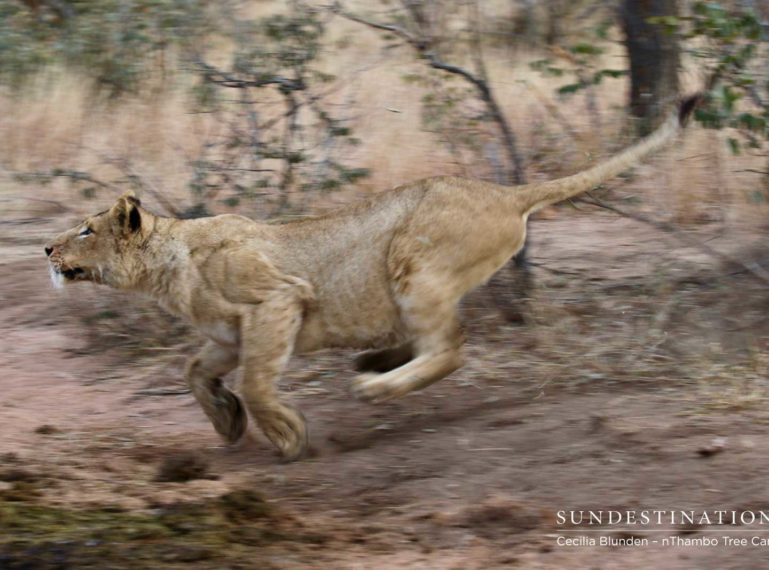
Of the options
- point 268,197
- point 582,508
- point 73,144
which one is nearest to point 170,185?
point 268,197

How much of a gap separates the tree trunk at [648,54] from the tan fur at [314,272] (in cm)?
→ 159

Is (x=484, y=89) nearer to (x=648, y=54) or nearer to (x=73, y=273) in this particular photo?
(x=648, y=54)

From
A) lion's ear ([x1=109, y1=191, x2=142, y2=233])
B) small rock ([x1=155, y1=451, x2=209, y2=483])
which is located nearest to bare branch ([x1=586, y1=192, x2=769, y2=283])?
lion's ear ([x1=109, y1=191, x2=142, y2=233])

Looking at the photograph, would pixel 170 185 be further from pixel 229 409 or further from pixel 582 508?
pixel 582 508

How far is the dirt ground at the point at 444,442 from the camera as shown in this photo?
17.2 feet

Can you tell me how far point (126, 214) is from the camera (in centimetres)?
650

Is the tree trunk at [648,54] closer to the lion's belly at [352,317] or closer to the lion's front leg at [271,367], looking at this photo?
the lion's belly at [352,317]

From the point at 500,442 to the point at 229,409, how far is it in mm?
1435

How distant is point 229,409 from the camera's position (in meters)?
6.55

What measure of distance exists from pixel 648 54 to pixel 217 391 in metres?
3.91

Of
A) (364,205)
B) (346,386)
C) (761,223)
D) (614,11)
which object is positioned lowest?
(346,386)

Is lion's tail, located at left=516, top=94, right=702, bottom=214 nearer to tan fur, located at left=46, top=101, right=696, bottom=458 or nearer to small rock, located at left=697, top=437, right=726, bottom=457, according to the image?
tan fur, located at left=46, top=101, right=696, bottom=458

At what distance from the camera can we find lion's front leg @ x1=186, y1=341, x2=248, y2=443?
21.5ft

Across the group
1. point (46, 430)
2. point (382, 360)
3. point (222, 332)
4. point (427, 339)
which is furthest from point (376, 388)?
point (46, 430)
